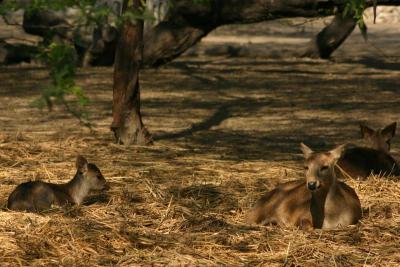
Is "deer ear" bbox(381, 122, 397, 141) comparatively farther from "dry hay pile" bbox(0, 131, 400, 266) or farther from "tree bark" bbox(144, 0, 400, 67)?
"tree bark" bbox(144, 0, 400, 67)

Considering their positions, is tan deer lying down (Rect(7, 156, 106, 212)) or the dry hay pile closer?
the dry hay pile

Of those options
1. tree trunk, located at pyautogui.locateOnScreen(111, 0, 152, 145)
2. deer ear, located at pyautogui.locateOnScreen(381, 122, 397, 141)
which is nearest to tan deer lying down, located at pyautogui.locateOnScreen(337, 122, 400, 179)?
deer ear, located at pyautogui.locateOnScreen(381, 122, 397, 141)

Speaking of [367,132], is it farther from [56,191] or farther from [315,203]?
[56,191]

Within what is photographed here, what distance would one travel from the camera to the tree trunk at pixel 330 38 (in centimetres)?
2128

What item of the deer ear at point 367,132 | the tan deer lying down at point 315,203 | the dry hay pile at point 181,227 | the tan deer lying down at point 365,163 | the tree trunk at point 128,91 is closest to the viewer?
the dry hay pile at point 181,227

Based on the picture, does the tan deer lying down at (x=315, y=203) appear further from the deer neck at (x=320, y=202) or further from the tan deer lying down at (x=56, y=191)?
the tan deer lying down at (x=56, y=191)

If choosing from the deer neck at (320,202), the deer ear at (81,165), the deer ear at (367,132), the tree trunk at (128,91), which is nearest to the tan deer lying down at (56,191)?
the deer ear at (81,165)

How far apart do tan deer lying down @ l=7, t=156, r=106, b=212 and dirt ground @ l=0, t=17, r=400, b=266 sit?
0.14 metres

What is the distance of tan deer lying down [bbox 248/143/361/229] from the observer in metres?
8.50

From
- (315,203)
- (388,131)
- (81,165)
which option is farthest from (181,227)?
(388,131)

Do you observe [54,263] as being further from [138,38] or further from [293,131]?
[293,131]

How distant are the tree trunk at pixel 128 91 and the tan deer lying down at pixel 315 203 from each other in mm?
3918

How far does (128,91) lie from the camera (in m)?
12.6

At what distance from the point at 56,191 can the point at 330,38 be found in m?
13.4
